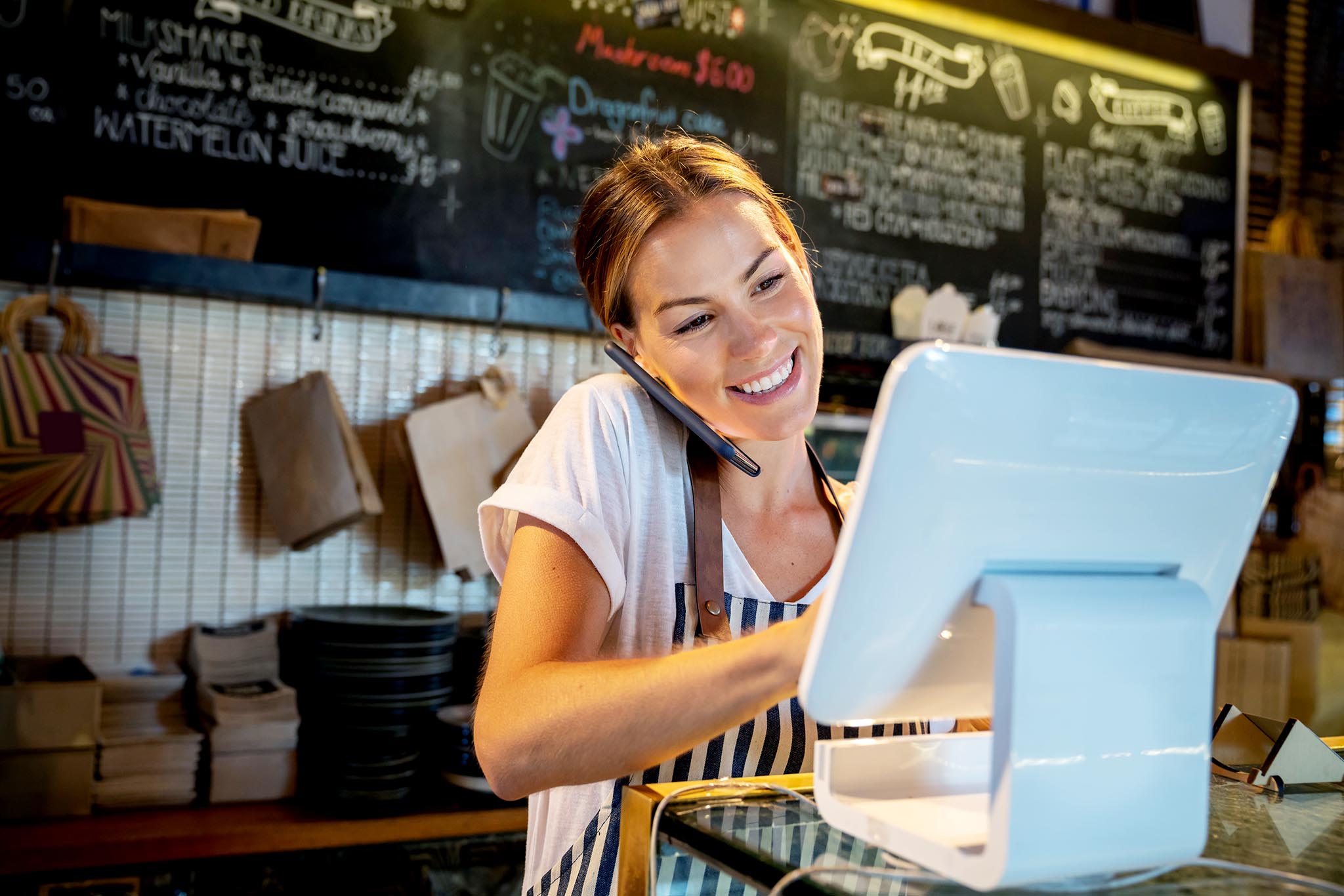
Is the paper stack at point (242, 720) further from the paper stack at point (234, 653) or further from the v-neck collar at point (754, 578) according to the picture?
the v-neck collar at point (754, 578)

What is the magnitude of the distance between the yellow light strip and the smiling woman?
85.6 inches

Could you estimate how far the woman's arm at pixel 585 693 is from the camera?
0.83m

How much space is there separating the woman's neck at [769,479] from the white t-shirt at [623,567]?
0.11 metres

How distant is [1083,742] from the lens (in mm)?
716

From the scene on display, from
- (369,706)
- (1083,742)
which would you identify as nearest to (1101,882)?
(1083,742)

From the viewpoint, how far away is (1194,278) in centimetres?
380

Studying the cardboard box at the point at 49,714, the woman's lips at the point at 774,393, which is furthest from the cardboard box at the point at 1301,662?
the cardboard box at the point at 49,714

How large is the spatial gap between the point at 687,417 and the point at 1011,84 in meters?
2.68

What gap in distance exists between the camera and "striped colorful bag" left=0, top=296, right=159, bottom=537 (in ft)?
6.61

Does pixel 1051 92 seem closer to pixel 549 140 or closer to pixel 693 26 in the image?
pixel 693 26

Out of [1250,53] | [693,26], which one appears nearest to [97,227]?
[693,26]

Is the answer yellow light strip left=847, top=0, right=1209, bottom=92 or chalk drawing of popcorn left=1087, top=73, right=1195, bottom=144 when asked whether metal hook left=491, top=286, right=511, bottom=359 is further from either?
chalk drawing of popcorn left=1087, top=73, right=1195, bottom=144

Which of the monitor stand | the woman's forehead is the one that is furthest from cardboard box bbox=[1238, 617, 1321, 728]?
the monitor stand

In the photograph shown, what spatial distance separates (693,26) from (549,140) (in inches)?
22.2
